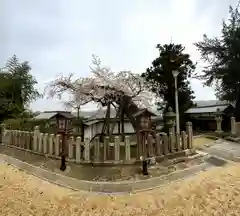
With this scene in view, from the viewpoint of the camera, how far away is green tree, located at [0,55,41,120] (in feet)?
70.4

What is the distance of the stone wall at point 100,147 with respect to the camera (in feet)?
31.2

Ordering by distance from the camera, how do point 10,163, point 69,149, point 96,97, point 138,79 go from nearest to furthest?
point 69,149
point 10,163
point 96,97
point 138,79

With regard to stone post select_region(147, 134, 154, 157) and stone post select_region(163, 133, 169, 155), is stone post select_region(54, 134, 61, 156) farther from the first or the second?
stone post select_region(163, 133, 169, 155)

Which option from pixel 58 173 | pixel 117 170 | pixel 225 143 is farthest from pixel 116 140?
pixel 225 143

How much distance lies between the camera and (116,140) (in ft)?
30.8

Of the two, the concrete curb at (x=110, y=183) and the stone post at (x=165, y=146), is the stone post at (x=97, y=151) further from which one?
the stone post at (x=165, y=146)

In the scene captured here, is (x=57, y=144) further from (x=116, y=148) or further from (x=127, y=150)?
(x=127, y=150)

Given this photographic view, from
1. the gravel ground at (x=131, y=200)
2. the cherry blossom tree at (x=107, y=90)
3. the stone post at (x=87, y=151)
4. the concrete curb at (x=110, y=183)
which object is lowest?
the gravel ground at (x=131, y=200)

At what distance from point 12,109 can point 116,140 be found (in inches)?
585

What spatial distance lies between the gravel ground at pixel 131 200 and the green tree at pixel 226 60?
41.7 ft

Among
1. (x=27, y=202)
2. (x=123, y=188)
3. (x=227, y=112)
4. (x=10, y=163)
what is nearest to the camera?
(x=27, y=202)

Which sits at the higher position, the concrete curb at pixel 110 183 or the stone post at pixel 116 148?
the stone post at pixel 116 148

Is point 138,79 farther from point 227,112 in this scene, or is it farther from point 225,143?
point 227,112

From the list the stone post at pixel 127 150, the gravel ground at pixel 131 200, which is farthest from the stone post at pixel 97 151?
the gravel ground at pixel 131 200
